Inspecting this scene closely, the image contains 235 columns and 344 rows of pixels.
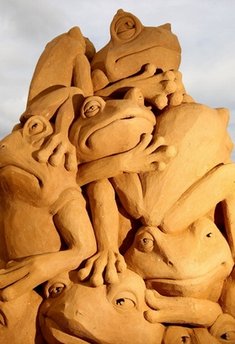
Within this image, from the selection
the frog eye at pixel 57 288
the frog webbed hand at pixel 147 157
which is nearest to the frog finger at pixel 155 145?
the frog webbed hand at pixel 147 157

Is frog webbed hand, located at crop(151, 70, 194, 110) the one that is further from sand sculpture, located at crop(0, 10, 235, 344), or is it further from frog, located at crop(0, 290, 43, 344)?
frog, located at crop(0, 290, 43, 344)

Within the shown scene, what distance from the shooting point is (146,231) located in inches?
61.1

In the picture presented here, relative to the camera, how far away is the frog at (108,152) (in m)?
1.55

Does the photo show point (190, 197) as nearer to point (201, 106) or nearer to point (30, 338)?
point (201, 106)

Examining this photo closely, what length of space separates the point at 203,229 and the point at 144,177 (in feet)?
0.86

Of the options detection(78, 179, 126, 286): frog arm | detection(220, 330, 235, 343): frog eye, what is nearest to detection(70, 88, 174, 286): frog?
detection(78, 179, 126, 286): frog arm

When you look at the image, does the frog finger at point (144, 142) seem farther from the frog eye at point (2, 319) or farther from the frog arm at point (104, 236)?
the frog eye at point (2, 319)

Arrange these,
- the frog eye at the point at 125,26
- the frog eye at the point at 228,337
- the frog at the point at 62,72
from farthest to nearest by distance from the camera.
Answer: the frog eye at the point at 125,26
the frog at the point at 62,72
the frog eye at the point at 228,337

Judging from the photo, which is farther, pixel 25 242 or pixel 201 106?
pixel 201 106

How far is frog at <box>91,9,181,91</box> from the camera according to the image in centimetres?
181

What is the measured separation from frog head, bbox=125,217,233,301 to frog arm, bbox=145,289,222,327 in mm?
26

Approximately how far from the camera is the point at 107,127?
155 centimetres

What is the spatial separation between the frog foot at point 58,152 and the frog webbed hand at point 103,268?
1.01ft

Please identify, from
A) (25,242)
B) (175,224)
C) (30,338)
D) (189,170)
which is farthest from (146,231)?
(30,338)
